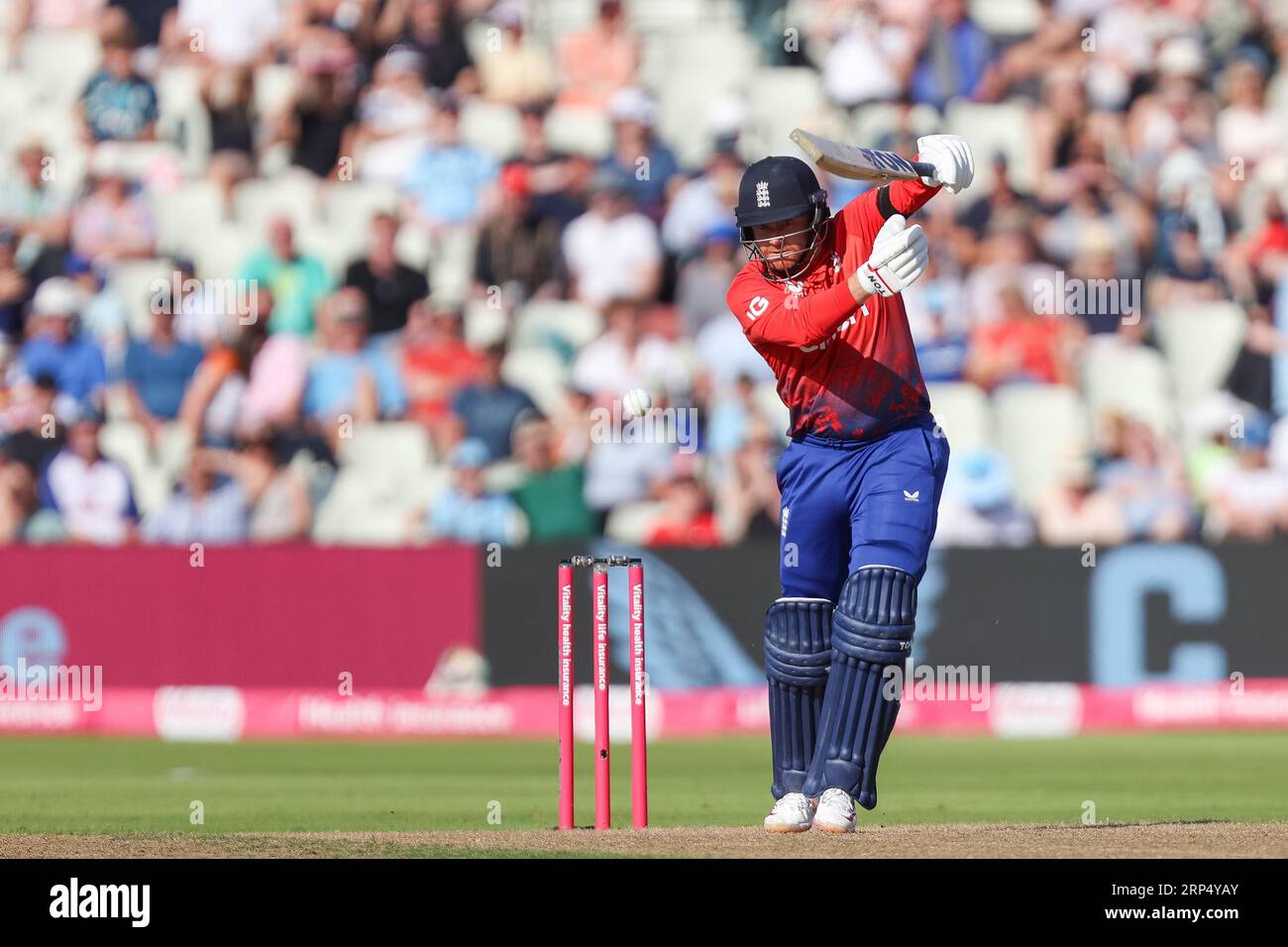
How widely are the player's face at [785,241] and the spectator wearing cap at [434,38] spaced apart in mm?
→ 11438

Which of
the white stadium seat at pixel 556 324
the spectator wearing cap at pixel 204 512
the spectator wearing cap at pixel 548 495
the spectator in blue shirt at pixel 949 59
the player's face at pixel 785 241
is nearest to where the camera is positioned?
the player's face at pixel 785 241

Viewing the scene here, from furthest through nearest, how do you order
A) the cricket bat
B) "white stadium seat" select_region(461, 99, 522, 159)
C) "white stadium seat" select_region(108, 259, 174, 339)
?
"white stadium seat" select_region(461, 99, 522, 159), "white stadium seat" select_region(108, 259, 174, 339), the cricket bat

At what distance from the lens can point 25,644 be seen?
1577 cm

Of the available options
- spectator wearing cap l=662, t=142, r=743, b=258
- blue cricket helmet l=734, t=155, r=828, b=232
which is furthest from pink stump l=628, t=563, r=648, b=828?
spectator wearing cap l=662, t=142, r=743, b=258

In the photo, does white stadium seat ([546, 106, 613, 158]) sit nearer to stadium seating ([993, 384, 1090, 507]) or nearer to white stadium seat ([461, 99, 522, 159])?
white stadium seat ([461, 99, 522, 159])

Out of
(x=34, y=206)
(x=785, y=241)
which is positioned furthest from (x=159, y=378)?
(x=785, y=241)

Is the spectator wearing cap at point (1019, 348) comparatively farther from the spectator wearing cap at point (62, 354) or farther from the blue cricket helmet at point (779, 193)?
the blue cricket helmet at point (779, 193)

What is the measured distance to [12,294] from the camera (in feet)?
60.5

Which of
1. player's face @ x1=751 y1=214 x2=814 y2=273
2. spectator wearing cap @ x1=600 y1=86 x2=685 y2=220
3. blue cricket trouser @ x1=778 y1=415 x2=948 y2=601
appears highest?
spectator wearing cap @ x1=600 y1=86 x2=685 y2=220

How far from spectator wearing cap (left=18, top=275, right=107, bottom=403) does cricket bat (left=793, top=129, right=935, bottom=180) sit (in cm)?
1062

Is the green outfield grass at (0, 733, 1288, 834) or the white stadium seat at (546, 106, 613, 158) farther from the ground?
the white stadium seat at (546, 106, 613, 158)

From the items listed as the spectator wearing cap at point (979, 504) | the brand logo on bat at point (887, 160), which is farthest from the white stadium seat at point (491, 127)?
the brand logo on bat at point (887, 160)

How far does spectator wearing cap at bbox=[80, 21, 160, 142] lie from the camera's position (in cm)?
1962

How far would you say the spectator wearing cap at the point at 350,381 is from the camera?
1716cm
